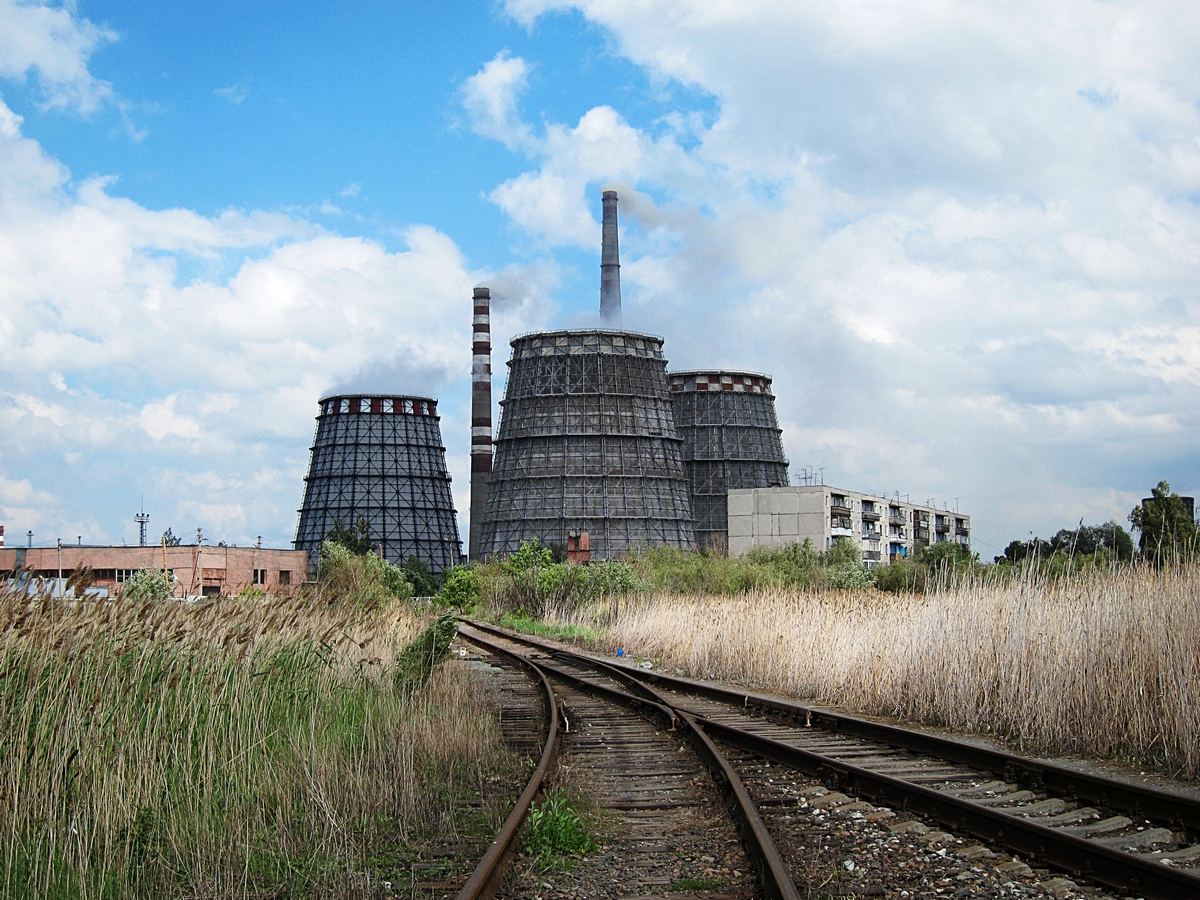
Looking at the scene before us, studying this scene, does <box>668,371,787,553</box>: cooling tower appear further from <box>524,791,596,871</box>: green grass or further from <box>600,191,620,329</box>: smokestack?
<box>524,791,596,871</box>: green grass

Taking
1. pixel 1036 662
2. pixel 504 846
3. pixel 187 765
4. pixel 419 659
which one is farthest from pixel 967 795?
pixel 419 659

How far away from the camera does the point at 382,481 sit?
89.6 m

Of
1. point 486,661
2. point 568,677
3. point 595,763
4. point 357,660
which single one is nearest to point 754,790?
point 595,763

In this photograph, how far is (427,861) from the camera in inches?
225

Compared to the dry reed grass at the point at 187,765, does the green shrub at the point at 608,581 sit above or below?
above

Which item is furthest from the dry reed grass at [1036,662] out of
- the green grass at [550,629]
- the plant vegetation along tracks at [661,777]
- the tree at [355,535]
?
the tree at [355,535]

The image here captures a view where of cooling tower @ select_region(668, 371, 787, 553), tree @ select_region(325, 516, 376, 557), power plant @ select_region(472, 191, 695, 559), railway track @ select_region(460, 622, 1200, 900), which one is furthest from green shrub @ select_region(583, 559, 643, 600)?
cooling tower @ select_region(668, 371, 787, 553)

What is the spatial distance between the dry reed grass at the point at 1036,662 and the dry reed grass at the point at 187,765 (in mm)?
4623

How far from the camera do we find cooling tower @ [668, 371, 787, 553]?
86.2 metres

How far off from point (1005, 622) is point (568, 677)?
24.1 feet

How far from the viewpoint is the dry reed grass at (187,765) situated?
206 inches

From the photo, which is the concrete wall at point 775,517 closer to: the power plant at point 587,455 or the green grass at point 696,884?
the power plant at point 587,455

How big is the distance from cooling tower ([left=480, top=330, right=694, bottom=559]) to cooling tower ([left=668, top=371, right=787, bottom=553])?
39.8ft

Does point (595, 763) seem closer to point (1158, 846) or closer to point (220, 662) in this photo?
point (220, 662)
